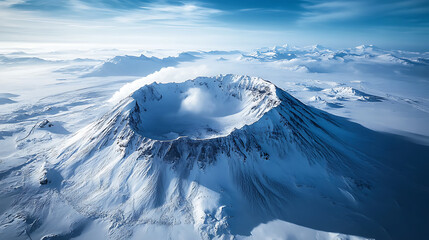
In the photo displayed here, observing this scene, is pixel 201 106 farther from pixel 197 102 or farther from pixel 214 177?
pixel 214 177

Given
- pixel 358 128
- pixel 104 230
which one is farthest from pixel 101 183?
pixel 358 128

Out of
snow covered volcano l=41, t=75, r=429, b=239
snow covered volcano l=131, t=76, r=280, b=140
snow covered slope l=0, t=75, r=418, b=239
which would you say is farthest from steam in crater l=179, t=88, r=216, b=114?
snow covered slope l=0, t=75, r=418, b=239

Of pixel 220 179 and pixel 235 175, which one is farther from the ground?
pixel 235 175

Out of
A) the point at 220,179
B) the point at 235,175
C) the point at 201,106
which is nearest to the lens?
the point at 220,179

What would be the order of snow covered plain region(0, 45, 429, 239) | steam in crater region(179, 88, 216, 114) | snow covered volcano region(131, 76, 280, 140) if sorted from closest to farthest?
snow covered plain region(0, 45, 429, 239)
snow covered volcano region(131, 76, 280, 140)
steam in crater region(179, 88, 216, 114)

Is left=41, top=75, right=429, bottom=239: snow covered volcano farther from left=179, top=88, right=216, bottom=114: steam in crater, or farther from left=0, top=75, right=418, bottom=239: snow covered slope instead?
left=179, top=88, right=216, bottom=114: steam in crater

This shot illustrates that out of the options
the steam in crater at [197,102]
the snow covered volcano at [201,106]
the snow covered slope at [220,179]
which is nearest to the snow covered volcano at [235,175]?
the snow covered slope at [220,179]

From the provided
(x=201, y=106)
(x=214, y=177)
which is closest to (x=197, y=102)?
(x=201, y=106)

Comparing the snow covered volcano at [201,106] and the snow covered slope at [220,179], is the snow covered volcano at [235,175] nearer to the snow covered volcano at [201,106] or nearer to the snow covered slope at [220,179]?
the snow covered slope at [220,179]

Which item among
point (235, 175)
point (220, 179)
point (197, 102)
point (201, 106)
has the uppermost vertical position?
point (197, 102)
